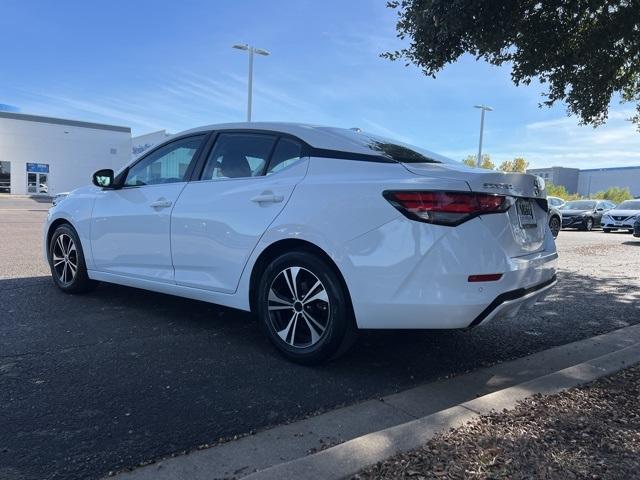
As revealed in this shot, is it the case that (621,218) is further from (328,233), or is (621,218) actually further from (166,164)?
(328,233)

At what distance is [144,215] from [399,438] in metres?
3.19

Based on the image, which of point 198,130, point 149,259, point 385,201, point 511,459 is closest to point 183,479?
point 511,459

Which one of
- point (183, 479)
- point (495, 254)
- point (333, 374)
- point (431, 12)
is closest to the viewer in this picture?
point (183, 479)

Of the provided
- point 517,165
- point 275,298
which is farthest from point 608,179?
point 275,298

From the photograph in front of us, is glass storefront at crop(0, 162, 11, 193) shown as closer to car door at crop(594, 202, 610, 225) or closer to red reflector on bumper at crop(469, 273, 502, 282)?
car door at crop(594, 202, 610, 225)

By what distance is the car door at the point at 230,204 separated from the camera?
3.93 m

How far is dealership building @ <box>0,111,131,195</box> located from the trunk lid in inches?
1895

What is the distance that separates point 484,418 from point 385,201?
1367 mm

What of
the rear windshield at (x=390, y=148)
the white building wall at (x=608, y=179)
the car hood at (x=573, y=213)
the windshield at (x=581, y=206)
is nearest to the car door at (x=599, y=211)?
the windshield at (x=581, y=206)

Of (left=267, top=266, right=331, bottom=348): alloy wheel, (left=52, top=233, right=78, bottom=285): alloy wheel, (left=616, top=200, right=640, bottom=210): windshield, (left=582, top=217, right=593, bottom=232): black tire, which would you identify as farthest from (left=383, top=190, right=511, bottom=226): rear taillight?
(left=582, top=217, right=593, bottom=232): black tire

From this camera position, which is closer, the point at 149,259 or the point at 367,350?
the point at 367,350

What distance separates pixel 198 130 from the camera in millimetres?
4699

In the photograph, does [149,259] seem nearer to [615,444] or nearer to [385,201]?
[385,201]

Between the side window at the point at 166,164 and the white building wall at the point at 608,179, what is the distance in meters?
90.2
